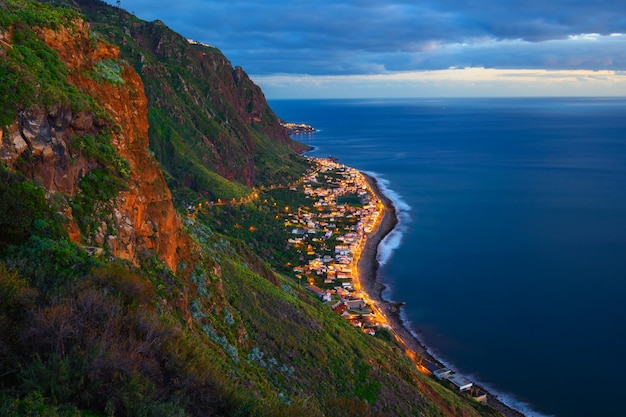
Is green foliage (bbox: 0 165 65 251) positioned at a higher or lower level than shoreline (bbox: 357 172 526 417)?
higher

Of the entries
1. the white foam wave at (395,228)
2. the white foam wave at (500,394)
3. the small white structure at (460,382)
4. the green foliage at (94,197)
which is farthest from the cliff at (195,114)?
the green foliage at (94,197)

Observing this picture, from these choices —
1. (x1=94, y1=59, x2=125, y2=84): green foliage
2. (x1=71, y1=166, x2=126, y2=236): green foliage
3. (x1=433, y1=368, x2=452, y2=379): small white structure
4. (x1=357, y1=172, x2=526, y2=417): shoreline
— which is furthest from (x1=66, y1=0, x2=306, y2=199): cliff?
(x1=71, y1=166, x2=126, y2=236): green foliage

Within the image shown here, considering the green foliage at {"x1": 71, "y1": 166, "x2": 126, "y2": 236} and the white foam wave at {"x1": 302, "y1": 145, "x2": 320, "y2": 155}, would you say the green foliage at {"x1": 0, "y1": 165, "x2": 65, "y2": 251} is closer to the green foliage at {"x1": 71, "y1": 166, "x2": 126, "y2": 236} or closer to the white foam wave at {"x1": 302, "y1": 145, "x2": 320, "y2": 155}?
the green foliage at {"x1": 71, "y1": 166, "x2": 126, "y2": 236}

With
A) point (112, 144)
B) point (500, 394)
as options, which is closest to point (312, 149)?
point (500, 394)

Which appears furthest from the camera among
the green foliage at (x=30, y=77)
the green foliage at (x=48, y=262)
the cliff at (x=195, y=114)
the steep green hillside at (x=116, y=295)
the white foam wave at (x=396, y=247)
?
the cliff at (x=195, y=114)

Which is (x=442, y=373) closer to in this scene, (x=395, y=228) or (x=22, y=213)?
(x=22, y=213)

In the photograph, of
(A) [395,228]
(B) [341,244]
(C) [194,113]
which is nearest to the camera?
(B) [341,244]

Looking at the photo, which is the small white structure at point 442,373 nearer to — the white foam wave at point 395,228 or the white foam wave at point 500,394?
the white foam wave at point 500,394
